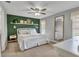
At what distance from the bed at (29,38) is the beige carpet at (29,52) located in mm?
90

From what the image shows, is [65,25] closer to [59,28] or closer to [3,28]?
[59,28]

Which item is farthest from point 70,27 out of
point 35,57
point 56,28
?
point 35,57

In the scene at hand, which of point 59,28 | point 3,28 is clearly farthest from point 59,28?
point 3,28

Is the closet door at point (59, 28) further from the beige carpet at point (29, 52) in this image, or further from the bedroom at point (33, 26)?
the beige carpet at point (29, 52)

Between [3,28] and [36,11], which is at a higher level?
[36,11]

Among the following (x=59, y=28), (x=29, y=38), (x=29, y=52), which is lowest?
(x=29, y=52)

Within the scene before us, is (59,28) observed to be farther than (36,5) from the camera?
Yes

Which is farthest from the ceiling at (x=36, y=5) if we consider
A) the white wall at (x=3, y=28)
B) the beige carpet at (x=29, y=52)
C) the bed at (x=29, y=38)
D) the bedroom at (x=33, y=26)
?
the beige carpet at (x=29, y=52)

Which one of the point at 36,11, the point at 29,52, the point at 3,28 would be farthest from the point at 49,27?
the point at 3,28

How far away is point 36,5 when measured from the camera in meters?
1.72

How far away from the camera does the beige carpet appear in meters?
1.73

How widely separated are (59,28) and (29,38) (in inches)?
24.8

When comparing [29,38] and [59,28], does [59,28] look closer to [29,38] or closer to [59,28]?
[59,28]

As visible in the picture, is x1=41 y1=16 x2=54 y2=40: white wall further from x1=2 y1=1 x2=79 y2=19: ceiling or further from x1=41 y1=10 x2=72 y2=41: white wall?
x1=2 y1=1 x2=79 y2=19: ceiling
